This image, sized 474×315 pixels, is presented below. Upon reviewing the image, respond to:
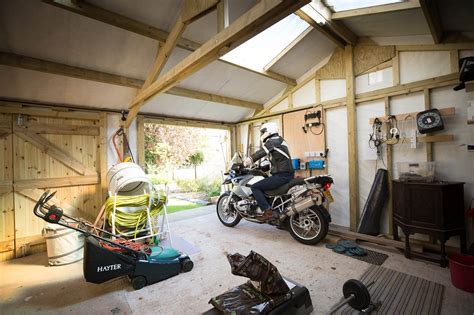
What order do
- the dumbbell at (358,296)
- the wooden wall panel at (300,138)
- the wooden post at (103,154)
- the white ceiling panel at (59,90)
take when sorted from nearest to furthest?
the dumbbell at (358,296), the white ceiling panel at (59,90), the wooden post at (103,154), the wooden wall panel at (300,138)

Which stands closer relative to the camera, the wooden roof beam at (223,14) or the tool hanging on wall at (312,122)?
the wooden roof beam at (223,14)

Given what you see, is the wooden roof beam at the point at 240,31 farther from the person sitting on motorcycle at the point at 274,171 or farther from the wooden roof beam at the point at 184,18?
the person sitting on motorcycle at the point at 274,171

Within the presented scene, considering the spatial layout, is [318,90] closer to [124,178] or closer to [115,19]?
[115,19]

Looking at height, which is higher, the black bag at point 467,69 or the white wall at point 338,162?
the black bag at point 467,69

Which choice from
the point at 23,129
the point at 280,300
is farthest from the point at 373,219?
the point at 23,129

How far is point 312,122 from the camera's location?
429 centimetres

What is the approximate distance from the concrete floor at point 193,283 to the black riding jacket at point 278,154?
3.74 feet

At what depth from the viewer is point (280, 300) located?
1568 millimetres

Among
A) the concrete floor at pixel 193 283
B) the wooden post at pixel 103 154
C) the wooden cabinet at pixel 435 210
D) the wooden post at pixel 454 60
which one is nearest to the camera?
the concrete floor at pixel 193 283

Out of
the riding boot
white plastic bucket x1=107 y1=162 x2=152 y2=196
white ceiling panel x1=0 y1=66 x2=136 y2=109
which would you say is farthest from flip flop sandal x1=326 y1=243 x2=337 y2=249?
white ceiling panel x1=0 y1=66 x2=136 y2=109

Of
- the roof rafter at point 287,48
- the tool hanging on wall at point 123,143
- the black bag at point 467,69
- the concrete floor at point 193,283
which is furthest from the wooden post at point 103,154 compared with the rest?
the black bag at point 467,69

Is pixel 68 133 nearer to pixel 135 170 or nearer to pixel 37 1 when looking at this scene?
pixel 135 170

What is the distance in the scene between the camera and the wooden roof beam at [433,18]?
231 cm

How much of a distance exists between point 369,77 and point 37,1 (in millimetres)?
4485
